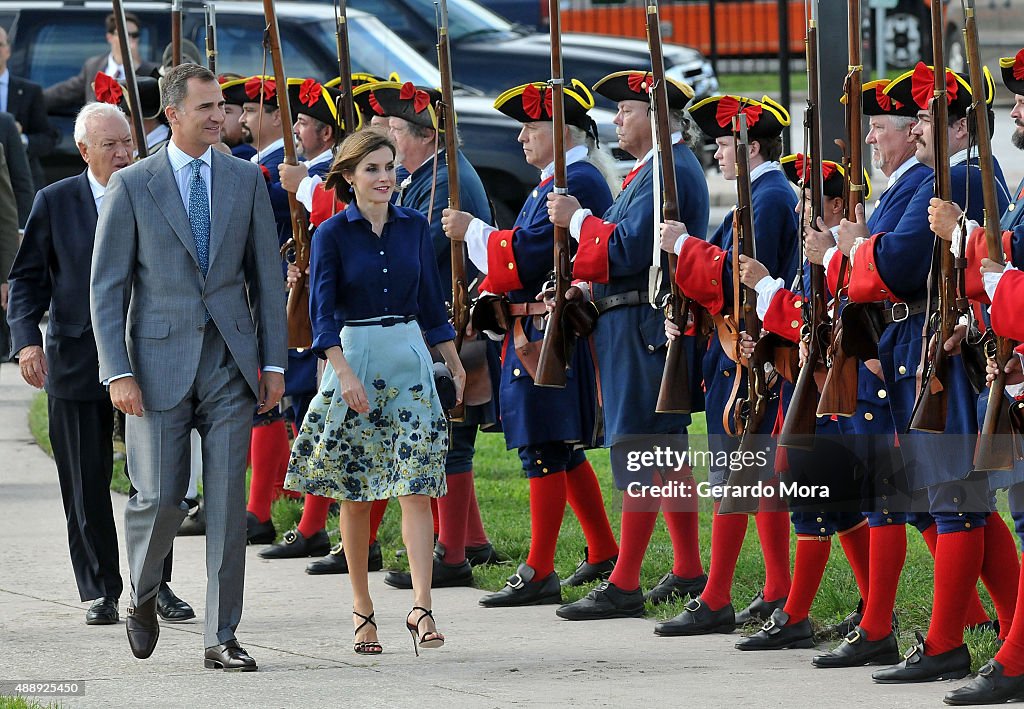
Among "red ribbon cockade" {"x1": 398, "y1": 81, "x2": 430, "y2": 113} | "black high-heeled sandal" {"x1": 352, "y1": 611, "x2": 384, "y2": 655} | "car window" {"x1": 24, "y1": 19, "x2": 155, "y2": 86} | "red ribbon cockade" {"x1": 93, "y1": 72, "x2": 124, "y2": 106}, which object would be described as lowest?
"black high-heeled sandal" {"x1": 352, "y1": 611, "x2": 384, "y2": 655}

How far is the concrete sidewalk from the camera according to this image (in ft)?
18.8

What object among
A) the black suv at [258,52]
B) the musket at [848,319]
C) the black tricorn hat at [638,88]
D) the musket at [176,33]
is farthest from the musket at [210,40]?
the black suv at [258,52]

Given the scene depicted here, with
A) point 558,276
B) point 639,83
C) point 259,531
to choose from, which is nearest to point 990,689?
point 558,276

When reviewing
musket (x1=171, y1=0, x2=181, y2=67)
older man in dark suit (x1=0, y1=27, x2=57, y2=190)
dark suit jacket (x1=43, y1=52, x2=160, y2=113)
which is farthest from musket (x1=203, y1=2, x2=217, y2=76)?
dark suit jacket (x1=43, y1=52, x2=160, y2=113)

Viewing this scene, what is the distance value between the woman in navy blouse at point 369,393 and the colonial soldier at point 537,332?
33.4 inches

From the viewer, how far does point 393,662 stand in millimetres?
6262

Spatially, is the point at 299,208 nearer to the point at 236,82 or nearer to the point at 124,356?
the point at 236,82

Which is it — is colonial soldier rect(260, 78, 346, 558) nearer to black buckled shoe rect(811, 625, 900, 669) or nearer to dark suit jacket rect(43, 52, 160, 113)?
black buckled shoe rect(811, 625, 900, 669)

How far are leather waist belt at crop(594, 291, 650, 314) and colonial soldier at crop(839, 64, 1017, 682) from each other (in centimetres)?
117

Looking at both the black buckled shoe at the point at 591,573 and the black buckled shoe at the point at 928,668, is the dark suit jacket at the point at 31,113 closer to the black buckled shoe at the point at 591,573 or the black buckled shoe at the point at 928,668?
the black buckled shoe at the point at 591,573

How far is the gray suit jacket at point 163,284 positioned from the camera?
6.10 metres

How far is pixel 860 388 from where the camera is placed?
6.26 m

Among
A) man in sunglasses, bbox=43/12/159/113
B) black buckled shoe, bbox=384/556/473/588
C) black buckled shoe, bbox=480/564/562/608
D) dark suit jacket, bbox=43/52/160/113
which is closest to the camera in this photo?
black buckled shoe, bbox=480/564/562/608

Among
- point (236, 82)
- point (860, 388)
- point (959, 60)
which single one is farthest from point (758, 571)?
Result: point (959, 60)
